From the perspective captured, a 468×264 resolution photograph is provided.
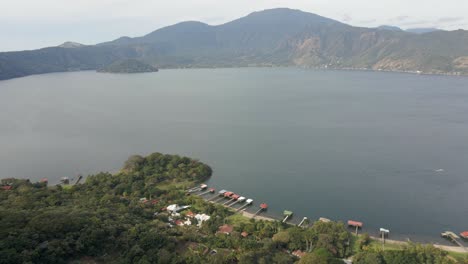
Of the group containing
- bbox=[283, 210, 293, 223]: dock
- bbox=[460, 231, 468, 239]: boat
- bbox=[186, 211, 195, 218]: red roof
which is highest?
bbox=[186, 211, 195, 218]: red roof

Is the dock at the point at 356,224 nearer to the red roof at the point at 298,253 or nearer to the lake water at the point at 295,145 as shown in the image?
the lake water at the point at 295,145

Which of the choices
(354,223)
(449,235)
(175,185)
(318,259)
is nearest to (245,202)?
(175,185)

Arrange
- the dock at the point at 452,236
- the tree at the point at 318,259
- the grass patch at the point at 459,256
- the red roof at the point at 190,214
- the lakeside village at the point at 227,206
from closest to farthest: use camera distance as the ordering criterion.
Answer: the tree at the point at 318,259
the grass patch at the point at 459,256
the dock at the point at 452,236
the lakeside village at the point at 227,206
the red roof at the point at 190,214

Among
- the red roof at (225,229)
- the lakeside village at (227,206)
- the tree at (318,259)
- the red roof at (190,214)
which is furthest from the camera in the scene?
the red roof at (190,214)

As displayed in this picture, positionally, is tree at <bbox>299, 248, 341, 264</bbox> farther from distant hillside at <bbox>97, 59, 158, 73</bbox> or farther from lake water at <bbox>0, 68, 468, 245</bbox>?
distant hillside at <bbox>97, 59, 158, 73</bbox>

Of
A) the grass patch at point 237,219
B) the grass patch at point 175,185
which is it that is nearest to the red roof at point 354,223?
the grass patch at point 237,219

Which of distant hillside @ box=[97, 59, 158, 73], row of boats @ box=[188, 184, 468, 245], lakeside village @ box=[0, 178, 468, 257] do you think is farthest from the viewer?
distant hillside @ box=[97, 59, 158, 73]

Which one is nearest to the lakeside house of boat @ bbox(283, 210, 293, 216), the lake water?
boat @ bbox(283, 210, 293, 216)
